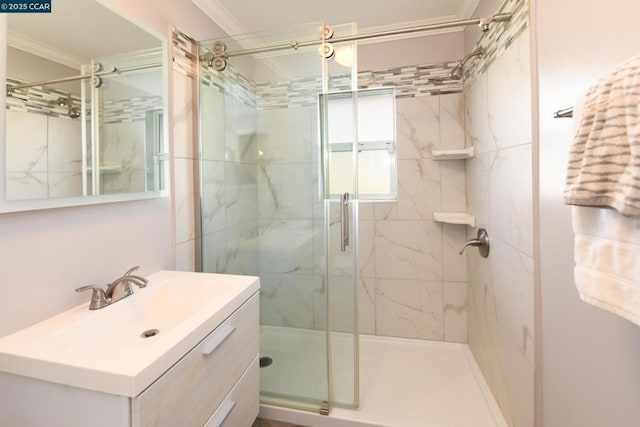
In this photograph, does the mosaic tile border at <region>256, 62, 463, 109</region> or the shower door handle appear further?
the mosaic tile border at <region>256, 62, 463, 109</region>

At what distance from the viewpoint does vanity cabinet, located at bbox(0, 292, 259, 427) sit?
66cm

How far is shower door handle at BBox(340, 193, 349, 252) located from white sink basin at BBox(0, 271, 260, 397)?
1.80ft

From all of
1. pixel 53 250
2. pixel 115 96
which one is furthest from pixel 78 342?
pixel 115 96

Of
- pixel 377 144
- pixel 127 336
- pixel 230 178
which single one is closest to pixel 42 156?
pixel 127 336

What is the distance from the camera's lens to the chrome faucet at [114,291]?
1.03 metres

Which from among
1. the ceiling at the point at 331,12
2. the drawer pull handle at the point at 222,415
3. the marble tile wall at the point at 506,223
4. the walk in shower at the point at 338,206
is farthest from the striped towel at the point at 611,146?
the ceiling at the point at 331,12

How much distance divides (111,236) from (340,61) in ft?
4.34

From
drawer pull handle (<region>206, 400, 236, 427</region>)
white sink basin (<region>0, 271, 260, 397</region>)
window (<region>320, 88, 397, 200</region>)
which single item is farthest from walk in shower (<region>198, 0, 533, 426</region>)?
drawer pull handle (<region>206, 400, 236, 427</region>)

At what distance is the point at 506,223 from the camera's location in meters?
1.46

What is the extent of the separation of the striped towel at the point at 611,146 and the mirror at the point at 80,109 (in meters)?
Answer: 1.41

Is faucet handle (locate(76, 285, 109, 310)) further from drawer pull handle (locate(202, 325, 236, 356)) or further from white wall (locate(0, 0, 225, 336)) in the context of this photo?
drawer pull handle (locate(202, 325, 236, 356))

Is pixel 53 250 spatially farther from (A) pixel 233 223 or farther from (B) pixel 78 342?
(A) pixel 233 223

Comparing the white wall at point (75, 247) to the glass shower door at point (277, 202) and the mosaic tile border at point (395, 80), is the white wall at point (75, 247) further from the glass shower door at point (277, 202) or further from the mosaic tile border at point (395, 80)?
the mosaic tile border at point (395, 80)

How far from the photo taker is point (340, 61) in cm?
157
